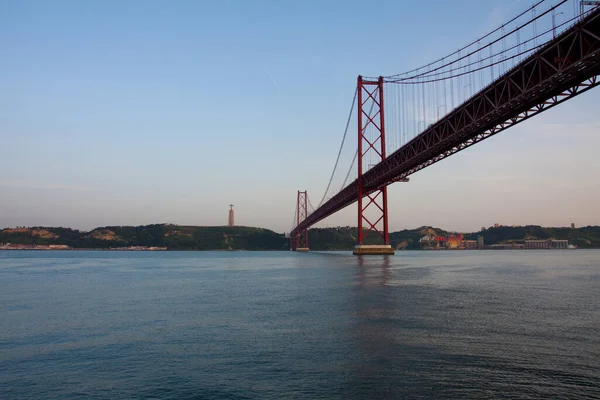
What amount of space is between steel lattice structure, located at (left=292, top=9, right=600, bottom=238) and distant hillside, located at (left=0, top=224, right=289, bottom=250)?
145739 millimetres

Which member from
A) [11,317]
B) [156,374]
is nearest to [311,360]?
[156,374]

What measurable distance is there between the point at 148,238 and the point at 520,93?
609ft

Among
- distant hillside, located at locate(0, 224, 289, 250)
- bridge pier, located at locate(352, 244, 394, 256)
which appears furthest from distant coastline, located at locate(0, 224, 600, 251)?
bridge pier, located at locate(352, 244, 394, 256)

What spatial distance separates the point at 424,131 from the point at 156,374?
1292 inches

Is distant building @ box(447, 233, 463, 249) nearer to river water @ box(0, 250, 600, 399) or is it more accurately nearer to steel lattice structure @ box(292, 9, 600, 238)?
steel lattice structure @ box(292, 9, 600, 238)

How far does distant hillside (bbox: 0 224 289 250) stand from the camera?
185 m

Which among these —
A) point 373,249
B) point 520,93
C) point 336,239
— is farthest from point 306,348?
point 336,239

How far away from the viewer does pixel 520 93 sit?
79.6 ft

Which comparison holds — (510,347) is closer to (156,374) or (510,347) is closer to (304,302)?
(156,374)

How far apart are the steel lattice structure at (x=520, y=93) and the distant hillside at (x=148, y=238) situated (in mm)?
145739

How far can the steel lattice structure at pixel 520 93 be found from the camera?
19.2m

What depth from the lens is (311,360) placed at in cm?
948

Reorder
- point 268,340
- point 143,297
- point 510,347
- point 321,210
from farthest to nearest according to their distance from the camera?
point 321,210
point 143,297
point 268,340
point 510,347

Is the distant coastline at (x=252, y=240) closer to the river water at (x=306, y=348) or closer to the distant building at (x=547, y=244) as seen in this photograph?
the distant building at (x=547, y=244)
